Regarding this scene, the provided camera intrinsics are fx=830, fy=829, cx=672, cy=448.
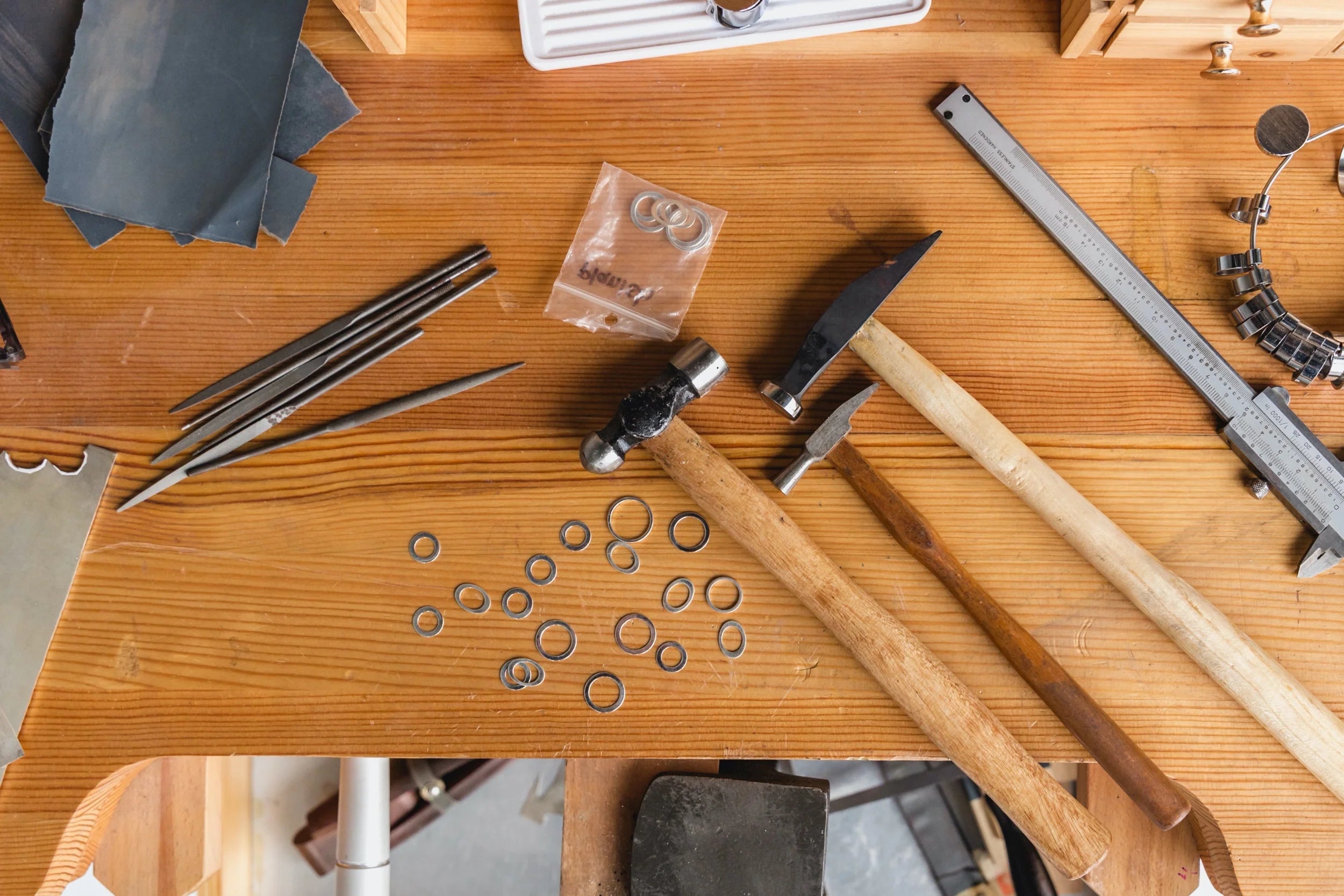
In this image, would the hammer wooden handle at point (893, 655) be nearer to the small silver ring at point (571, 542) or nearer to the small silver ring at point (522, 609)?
the small silver ring at point (571, 542)

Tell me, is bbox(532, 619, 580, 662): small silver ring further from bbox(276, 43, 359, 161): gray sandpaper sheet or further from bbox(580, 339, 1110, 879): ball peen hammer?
bbox(276, 43, 359, 161): gray sandpaper sheet

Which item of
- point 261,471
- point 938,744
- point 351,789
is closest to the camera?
point 938,744

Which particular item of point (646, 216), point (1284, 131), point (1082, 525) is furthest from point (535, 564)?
point (1284, 131)

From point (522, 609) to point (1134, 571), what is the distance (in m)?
0.80

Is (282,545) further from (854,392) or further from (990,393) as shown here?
(990,393)

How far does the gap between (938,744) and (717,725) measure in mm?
285

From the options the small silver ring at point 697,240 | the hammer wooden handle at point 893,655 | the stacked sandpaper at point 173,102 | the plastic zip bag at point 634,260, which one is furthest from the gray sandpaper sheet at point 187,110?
the hammer wooden handle at point 893,655

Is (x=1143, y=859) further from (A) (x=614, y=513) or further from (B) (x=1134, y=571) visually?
(A) (x=614, y=513)

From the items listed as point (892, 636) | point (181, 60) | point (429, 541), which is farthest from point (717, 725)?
point (181, 60)

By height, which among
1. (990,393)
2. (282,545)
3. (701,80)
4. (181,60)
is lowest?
(282,545)

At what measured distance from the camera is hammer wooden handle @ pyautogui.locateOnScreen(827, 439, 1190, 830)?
39.8 inches

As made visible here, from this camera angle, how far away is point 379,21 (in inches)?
42.6

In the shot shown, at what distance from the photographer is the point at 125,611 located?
1.13 m

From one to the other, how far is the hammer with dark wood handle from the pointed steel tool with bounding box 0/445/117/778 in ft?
3.10
